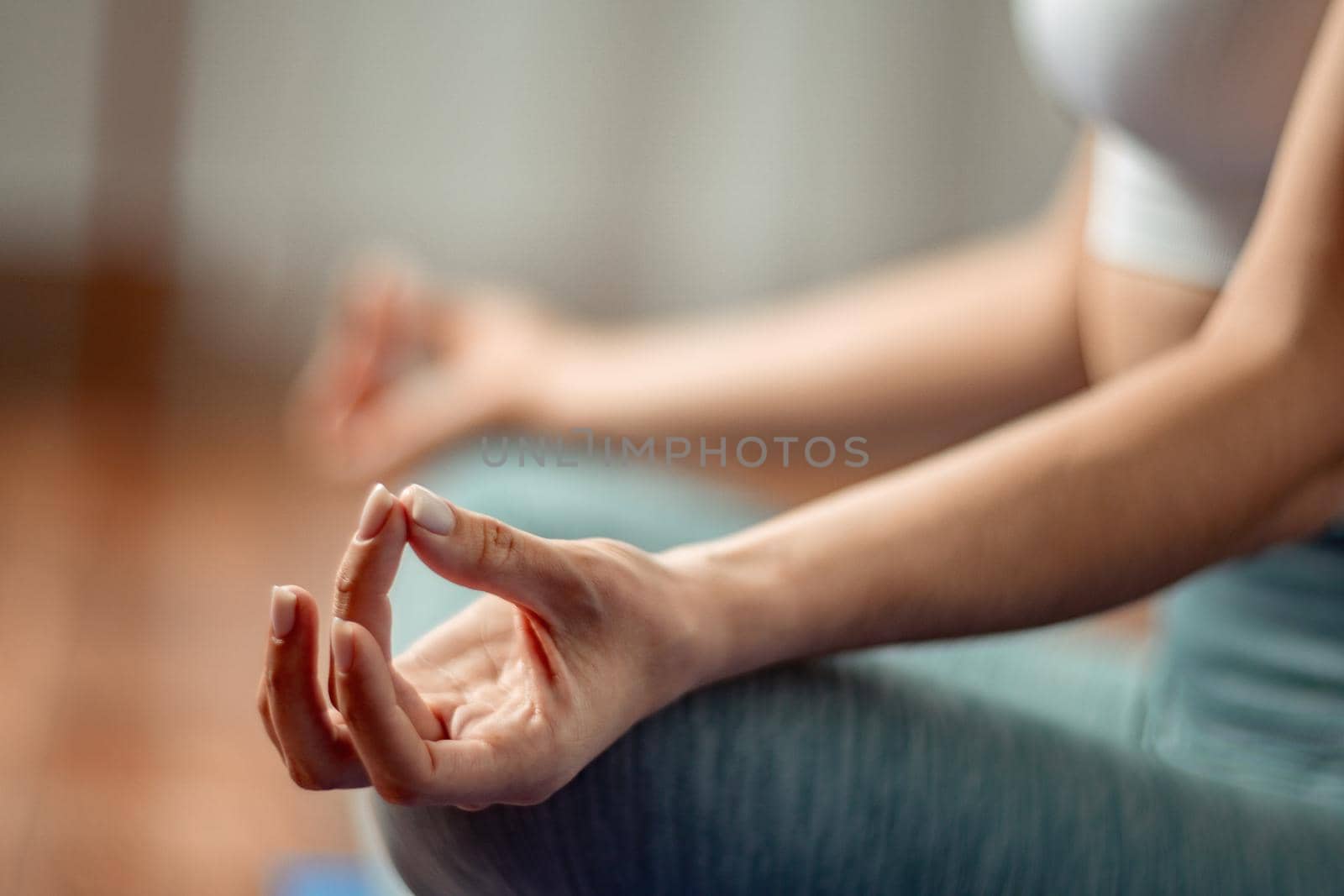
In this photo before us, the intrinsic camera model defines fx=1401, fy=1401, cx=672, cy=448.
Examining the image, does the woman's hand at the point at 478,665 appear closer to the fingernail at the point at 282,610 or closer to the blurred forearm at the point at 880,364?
the fingernail at the point at 282,610

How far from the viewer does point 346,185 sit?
220cm

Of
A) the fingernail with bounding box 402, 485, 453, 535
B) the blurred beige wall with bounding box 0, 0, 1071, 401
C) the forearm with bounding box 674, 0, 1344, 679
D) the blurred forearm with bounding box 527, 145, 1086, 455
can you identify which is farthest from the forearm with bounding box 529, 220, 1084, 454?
the blurred beige wall with bounding box 0, 0, 1071, 401

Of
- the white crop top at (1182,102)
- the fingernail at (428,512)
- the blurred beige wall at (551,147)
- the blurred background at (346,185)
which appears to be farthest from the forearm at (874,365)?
the blurred beige wall at (551,147)

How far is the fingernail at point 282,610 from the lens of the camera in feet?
1.11

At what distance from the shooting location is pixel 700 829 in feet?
1.41

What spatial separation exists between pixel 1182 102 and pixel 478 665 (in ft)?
1.18

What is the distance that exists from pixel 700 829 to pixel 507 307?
66 cm

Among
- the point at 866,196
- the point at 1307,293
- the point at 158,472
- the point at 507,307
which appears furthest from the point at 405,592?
the point at 866,196

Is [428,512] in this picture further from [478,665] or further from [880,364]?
[880,364]

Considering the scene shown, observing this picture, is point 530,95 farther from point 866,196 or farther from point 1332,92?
point 1332,92

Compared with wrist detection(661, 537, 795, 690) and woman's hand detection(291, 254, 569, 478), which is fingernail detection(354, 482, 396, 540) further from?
woman's hand detection(291, 254, 569, 478)

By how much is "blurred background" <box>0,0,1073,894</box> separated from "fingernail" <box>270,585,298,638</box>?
125 cm

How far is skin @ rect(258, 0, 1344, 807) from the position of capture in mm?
351

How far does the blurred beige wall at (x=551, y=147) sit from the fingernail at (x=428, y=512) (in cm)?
189
